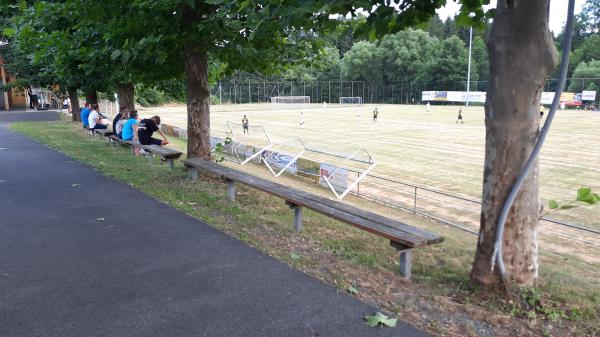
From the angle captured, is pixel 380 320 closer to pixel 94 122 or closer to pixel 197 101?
pixel 197 101

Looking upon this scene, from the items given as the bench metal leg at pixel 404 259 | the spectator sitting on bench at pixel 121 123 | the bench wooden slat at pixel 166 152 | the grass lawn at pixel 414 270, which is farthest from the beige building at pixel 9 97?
the bench metal leg at pixel 404 259

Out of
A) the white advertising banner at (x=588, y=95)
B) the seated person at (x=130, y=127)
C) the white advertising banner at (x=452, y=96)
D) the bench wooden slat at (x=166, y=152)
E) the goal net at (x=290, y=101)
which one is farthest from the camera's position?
the goal net at (x=290, y=101)

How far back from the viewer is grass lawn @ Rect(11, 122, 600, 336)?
393 cm

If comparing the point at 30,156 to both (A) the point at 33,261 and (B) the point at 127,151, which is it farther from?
(A) the point at 33,261

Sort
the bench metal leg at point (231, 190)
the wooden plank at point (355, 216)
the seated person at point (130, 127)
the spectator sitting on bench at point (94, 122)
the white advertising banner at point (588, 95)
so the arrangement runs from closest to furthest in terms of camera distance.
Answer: the wooden plank at point (355, 216) → the bench metal leg at point (231, 190) → the seated person at point (130, 127) → the spectator sitting on bench at point (94, 122) → the white advertising banner at point (588, 95)

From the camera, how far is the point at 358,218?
5.50 m

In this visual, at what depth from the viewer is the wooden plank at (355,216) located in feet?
15.6

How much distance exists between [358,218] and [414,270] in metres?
0.81

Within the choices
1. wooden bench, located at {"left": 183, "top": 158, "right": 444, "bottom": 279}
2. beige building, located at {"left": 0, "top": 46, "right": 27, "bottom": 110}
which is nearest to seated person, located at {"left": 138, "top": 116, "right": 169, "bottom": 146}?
wooden bench, located at {"left": 183, "top": 158, "right": 444, "bottom": 279}

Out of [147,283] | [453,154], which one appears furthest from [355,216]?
[453,154]

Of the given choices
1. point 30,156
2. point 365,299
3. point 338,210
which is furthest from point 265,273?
point 30,156

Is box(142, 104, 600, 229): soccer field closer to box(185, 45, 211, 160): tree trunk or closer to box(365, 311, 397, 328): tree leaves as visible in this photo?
box(185, 45, 211, 160): tree trunk

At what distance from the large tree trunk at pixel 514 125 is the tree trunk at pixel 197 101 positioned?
20.9 feet

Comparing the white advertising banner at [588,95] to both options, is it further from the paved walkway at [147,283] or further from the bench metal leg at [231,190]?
the paved walkway at [147,283]
